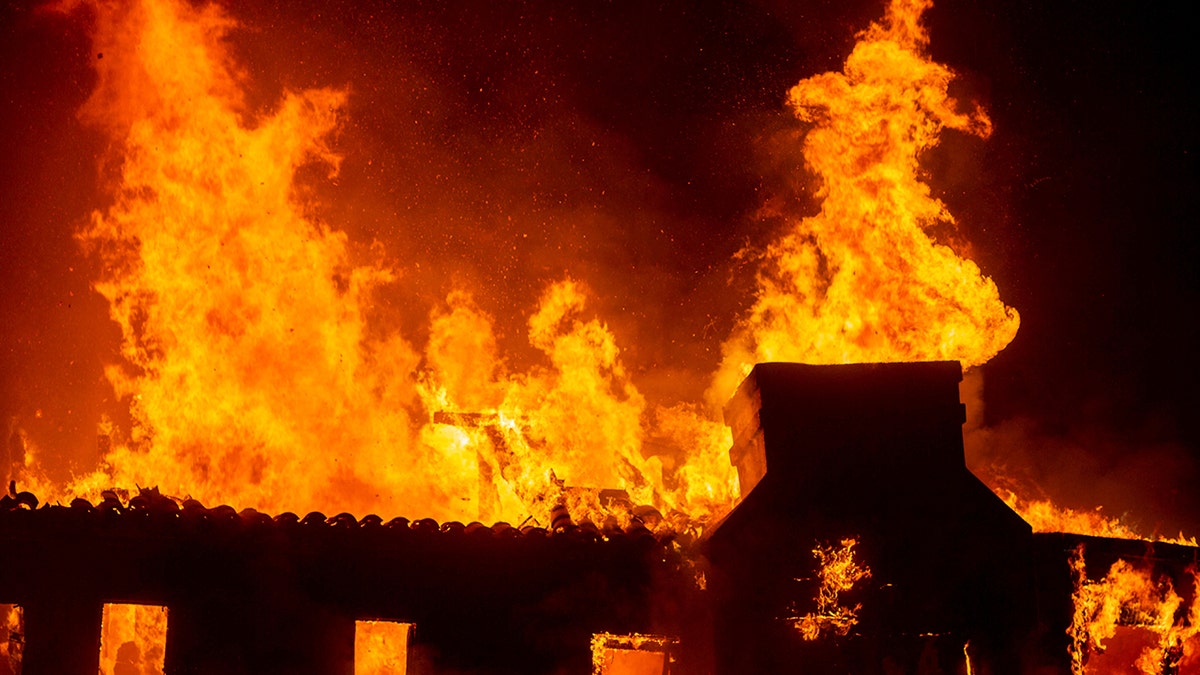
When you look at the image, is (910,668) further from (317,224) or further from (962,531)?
(317,224)

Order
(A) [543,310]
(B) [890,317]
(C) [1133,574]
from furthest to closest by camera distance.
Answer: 1. (A) [543,310]
2. (B) [890,317]
3. (C) [1133,574]

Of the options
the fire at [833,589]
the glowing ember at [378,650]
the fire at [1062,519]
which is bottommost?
the glowing ember at [378,650]

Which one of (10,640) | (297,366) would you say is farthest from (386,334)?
(10,640)

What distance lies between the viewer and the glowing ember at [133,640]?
18125 millimetres

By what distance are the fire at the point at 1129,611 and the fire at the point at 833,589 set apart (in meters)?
2.85

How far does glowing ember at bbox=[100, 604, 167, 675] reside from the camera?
59.5 ft

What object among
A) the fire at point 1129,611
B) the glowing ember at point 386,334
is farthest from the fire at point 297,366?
the fire at point 1129,611

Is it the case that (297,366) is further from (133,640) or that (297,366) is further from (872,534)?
(872,534)

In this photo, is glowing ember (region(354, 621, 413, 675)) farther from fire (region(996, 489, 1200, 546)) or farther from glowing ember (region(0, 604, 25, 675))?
fire (region(996, 489, 1200, 546))

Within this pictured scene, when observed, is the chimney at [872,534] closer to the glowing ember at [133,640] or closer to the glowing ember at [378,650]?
the glowing ember at [378,650]

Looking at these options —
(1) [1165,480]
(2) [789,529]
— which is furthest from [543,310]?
(1) [1165,480]

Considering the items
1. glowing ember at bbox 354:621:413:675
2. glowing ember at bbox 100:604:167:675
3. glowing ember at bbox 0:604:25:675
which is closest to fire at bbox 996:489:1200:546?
glowing ember at bbox 354:621:413:675

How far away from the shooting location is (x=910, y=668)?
40.5 feet

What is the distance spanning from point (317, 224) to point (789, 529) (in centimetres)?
1148
